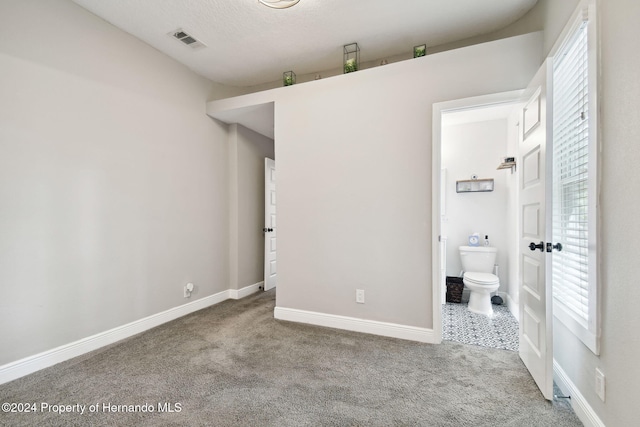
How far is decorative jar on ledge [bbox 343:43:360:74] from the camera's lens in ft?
9.41

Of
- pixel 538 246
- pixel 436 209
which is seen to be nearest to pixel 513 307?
pixel 436 209

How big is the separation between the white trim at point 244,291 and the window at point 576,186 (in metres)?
3.37

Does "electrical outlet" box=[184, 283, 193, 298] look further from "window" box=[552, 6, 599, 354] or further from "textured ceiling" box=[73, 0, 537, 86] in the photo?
"window" box=[552, 6, 599, 354]

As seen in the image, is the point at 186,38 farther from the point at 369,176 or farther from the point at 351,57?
the point at 369,176

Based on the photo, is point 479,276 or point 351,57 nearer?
point 351,57

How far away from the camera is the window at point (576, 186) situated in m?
1.47

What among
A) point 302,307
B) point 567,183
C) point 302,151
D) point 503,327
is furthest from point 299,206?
point 503,327

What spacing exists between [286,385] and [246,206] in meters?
2.65

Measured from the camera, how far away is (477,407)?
5.47 feet

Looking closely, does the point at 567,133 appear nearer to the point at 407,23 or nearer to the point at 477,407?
the point at 407,23

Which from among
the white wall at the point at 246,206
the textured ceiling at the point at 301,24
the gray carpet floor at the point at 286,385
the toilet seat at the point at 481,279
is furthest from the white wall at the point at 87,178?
the toilet seat at the point at 481,279

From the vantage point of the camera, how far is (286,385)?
1.89 meters

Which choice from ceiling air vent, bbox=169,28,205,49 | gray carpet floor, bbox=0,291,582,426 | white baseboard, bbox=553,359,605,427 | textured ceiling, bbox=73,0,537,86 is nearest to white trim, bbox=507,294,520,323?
gray carpet floor, bbox=0,291,582,426

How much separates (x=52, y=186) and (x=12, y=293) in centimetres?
79
